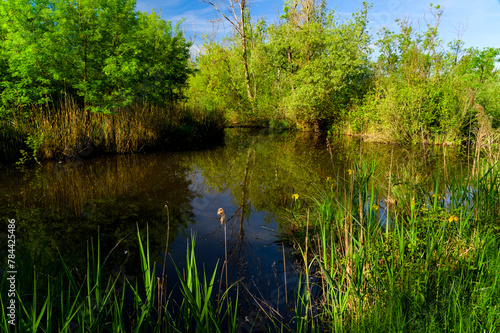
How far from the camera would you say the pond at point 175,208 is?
2939 millimetres

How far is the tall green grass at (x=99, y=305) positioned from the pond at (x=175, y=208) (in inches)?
7.3

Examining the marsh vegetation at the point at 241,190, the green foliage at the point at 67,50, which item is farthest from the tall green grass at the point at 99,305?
the green foliage at the point at 67,50

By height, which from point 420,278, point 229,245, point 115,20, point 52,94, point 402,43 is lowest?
point 229,245

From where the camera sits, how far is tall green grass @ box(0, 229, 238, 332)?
130 centimetres

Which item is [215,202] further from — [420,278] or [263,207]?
[420,278]

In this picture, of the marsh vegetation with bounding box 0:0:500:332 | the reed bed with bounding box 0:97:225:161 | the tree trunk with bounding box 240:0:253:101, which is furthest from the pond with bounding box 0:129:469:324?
the tree trunk with bounding box 240:0:253:101

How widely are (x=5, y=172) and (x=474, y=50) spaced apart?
66.3 ft

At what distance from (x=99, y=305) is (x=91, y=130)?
7.92 metres

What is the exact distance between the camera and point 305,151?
10703 millimetres

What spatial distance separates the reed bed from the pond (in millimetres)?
530

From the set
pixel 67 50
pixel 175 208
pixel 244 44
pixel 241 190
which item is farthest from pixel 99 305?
pixel 244 44

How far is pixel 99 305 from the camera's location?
155cm

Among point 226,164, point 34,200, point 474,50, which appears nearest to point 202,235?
point 34,200

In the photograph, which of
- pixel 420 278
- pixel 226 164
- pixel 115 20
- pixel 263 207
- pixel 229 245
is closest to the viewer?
pixel 420 278
